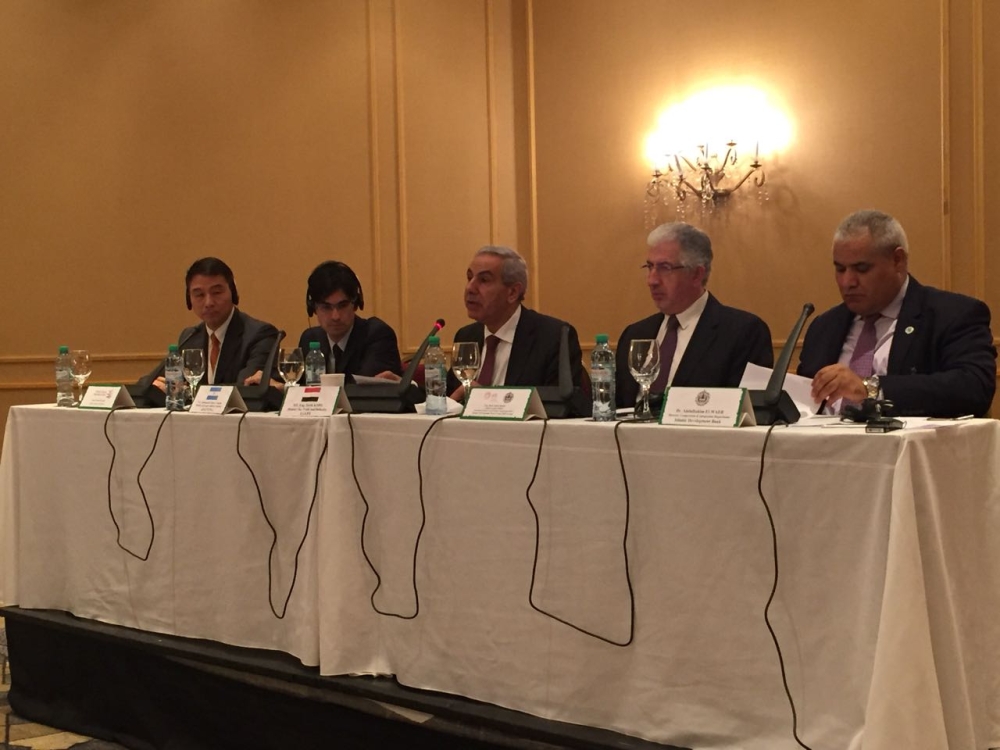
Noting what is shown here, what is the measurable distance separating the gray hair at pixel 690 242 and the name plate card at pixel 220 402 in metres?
1.24

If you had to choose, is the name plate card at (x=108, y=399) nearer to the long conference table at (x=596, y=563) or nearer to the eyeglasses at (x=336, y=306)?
the long conference table at (x=596, y=563)

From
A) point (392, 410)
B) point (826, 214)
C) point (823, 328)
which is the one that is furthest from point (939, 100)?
point (392, 410)

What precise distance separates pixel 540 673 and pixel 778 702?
0.51 metres

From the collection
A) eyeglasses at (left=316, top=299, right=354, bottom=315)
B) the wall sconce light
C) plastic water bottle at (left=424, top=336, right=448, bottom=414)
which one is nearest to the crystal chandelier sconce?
the wall sconce light

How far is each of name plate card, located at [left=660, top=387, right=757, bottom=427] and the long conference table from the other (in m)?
0.04

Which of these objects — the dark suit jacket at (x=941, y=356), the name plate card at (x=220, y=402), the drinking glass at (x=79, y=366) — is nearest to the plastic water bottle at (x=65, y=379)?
the drinking glass at (x=79, y=366)

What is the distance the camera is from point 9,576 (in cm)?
322

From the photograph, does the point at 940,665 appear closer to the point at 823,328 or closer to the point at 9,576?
the point at 823,328

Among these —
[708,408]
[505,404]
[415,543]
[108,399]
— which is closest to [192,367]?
[108,399]

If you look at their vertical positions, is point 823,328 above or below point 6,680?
above

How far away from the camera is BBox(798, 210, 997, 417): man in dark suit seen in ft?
8.26

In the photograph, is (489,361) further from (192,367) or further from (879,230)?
(879,230)

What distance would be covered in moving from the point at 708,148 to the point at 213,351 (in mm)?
2946

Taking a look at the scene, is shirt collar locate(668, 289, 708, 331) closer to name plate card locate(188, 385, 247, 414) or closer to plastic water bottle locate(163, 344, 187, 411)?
name plate card locate(188, 385, 247, 414)
